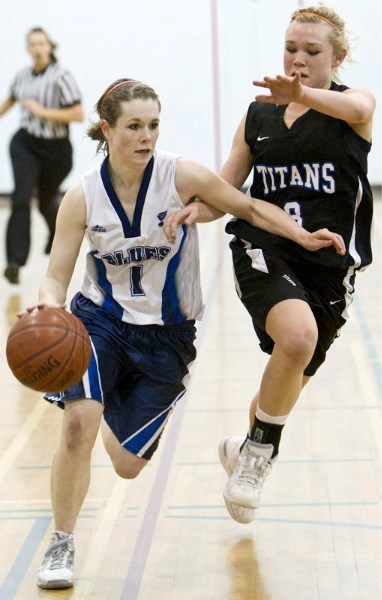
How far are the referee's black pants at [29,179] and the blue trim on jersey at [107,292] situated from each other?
5.52m

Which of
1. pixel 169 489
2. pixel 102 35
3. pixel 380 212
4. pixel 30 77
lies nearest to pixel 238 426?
pixel 169 489

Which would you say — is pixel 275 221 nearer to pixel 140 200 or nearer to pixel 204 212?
pixel 204 212

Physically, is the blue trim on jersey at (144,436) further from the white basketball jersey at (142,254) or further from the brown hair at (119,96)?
the brown hair at (119,96)

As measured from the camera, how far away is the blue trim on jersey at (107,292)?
12.4 feet

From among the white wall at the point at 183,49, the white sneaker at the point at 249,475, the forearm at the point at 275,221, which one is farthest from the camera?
the white wall at the point at 183,49

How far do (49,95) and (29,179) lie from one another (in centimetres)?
82

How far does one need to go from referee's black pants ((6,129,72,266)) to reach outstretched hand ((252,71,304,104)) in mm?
5951

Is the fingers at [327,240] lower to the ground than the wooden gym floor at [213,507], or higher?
higher

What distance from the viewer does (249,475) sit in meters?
3.97

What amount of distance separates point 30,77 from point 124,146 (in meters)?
6.46

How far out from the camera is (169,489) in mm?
4543

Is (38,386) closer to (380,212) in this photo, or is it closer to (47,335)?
(47,335)

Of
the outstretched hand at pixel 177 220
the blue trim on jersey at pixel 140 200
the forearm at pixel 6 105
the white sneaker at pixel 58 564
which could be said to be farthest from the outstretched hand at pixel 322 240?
the forearm at pixel 6 105

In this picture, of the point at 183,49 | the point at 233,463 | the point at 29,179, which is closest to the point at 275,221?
the point at 233,463
